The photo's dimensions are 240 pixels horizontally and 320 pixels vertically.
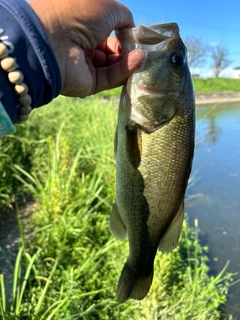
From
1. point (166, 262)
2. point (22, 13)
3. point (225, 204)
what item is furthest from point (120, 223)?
point (225, 204)

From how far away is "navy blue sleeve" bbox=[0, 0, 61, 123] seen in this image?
105cm

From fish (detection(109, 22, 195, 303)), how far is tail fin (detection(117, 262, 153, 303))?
315 mm

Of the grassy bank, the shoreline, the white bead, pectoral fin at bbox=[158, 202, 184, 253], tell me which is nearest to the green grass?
the shoreline

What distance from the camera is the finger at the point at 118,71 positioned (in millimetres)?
1446

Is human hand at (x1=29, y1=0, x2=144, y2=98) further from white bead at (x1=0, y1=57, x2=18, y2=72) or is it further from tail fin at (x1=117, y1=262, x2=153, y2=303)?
tail fin at (x1=117, y1=262, x2=153, y2=303)

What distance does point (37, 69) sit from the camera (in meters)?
1.14

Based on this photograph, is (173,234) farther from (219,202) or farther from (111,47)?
(219,202)

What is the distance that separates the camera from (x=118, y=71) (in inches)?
61.7

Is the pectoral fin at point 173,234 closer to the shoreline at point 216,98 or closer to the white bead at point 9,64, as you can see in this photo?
the white bead at point 9,64

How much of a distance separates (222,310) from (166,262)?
124cm

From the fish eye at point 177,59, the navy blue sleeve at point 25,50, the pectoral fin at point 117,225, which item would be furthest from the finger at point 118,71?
the pectoral fin at point 117,225

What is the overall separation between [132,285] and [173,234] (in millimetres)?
353

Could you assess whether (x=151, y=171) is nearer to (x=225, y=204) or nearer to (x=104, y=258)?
(x=104, y=258)

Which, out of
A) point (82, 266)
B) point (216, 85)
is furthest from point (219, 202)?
point (216, 85)
